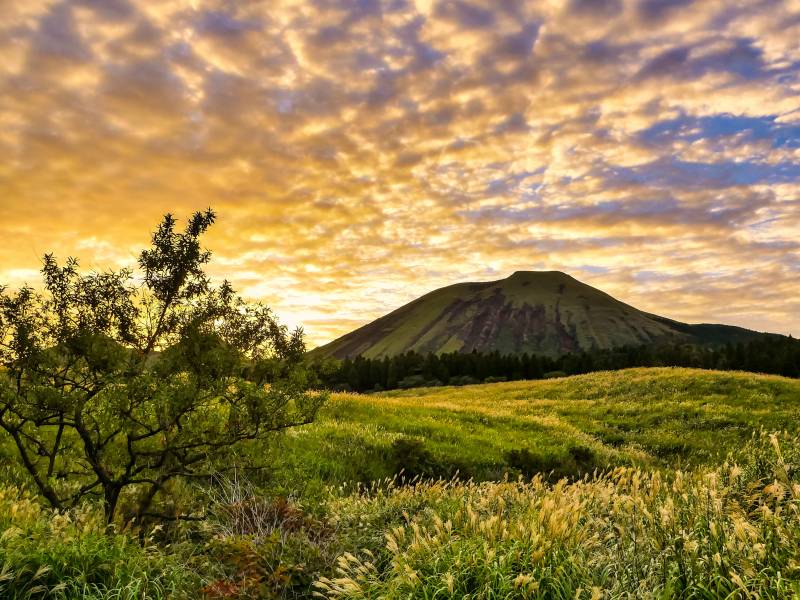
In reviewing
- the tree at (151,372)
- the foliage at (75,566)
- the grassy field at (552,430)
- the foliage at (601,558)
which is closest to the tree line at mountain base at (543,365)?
the grassy field at (552,430)

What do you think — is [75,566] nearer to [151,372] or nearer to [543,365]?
[151,372]

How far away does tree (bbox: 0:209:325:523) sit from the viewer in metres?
7.95

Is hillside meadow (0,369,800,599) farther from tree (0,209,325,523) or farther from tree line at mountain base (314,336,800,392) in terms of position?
tree line at mountain base (314,336,800,392)

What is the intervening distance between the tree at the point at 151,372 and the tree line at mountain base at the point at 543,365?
72.8 m

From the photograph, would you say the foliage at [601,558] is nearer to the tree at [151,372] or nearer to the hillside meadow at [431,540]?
the hillside meadow at [431,540]

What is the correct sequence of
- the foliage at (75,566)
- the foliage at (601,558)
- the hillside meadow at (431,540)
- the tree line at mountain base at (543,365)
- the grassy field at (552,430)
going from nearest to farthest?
1. the foliage at (601,558)
2. the hillside meadow at (431,540)
3. the foliage at (75,566)
4. the grassy field at (552,430)
5. the tree line at mountain base at (543,365)

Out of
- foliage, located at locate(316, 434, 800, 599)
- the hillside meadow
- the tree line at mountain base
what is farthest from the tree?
the tree line at mountain base

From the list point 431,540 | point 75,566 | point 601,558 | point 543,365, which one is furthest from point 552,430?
point 543,365

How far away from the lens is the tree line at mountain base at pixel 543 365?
87.2m

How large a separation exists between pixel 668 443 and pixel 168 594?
2271 cm

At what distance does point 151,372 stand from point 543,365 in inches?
3913

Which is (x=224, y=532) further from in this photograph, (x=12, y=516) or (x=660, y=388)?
(x=660, y=388)

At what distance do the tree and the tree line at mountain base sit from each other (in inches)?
2866

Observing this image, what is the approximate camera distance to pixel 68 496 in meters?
9.45
